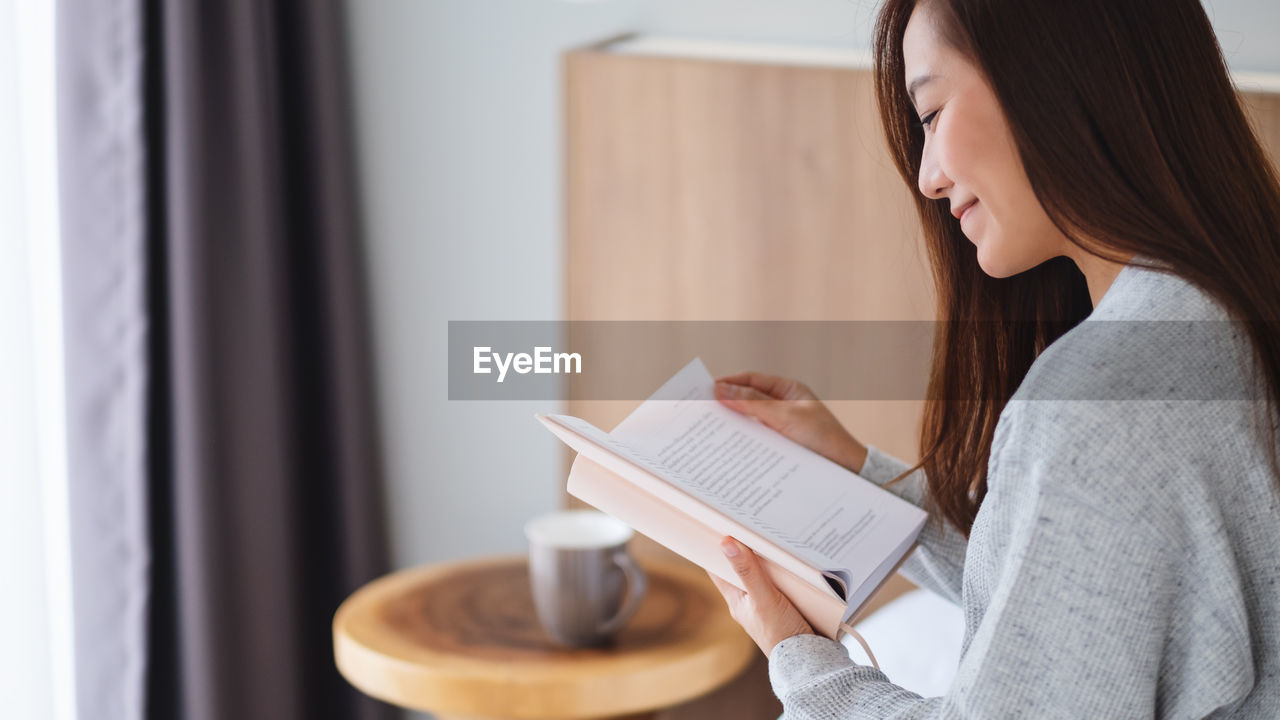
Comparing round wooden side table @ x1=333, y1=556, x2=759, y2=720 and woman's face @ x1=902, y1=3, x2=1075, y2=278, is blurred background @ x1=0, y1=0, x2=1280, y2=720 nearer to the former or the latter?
round wooden side table @ x1=333, y1=556, x2=759, y2=720

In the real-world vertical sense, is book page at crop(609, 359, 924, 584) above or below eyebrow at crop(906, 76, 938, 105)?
below

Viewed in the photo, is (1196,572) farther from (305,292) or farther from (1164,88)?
(305,292)

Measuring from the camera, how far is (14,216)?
1077 millimetres

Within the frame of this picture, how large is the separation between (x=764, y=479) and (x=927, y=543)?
17 centimetres

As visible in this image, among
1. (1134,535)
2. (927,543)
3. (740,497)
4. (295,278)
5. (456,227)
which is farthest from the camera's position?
(456,227)

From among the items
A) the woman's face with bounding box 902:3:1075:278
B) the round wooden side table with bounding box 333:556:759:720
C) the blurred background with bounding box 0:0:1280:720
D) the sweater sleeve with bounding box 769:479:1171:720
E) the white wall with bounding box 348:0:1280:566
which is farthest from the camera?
the white wall with bounding box 348:0:1280:566

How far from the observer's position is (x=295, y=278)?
1.42 m

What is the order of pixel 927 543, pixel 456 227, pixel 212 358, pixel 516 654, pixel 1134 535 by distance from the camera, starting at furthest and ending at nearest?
pixel 456 227 → pixel 212 358 → pixel 516 654 → pixel 927 543 → pixel 1134 535

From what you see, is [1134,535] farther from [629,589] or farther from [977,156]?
[629,589]

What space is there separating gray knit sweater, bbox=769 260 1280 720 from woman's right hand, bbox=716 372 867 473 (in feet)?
1.05

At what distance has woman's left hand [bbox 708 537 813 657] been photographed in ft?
2.05

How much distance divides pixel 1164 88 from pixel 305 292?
1.21 metres

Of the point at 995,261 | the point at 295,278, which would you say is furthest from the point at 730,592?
the point at 295,278

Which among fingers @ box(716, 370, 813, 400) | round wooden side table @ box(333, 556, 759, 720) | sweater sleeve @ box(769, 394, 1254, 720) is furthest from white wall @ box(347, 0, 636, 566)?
sweater sleeve @ box(769, 394, 1254, 720)
